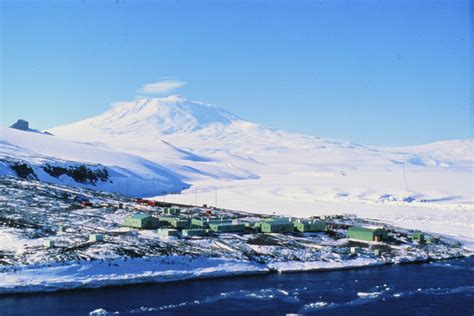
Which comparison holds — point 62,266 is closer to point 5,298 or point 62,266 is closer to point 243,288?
point 5,298

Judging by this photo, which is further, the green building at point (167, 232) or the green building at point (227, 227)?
the green building at point (227, 227)

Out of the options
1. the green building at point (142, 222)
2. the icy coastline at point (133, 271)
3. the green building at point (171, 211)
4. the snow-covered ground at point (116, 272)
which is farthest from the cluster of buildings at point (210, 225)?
the icy coastline at point (133, 271)

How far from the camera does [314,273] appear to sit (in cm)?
6688

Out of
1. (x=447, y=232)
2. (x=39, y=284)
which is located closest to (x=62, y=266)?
(x=39, y=284)

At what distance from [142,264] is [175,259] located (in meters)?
3.99

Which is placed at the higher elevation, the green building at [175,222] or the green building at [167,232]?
the green building at [175,222]

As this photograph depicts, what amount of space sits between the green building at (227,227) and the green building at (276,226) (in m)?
3.09

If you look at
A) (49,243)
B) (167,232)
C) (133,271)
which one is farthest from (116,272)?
(167,232)

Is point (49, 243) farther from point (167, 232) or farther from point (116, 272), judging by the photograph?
point (167, 232)

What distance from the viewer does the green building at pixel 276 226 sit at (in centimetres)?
8544

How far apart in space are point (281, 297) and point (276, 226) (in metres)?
31.5

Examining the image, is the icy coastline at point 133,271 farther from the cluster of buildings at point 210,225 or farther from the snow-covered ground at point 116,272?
the cluster of buildings at point 210,225

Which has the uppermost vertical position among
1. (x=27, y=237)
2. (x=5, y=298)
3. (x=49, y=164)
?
(x=49, y=164)

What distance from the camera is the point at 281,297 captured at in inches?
2142
